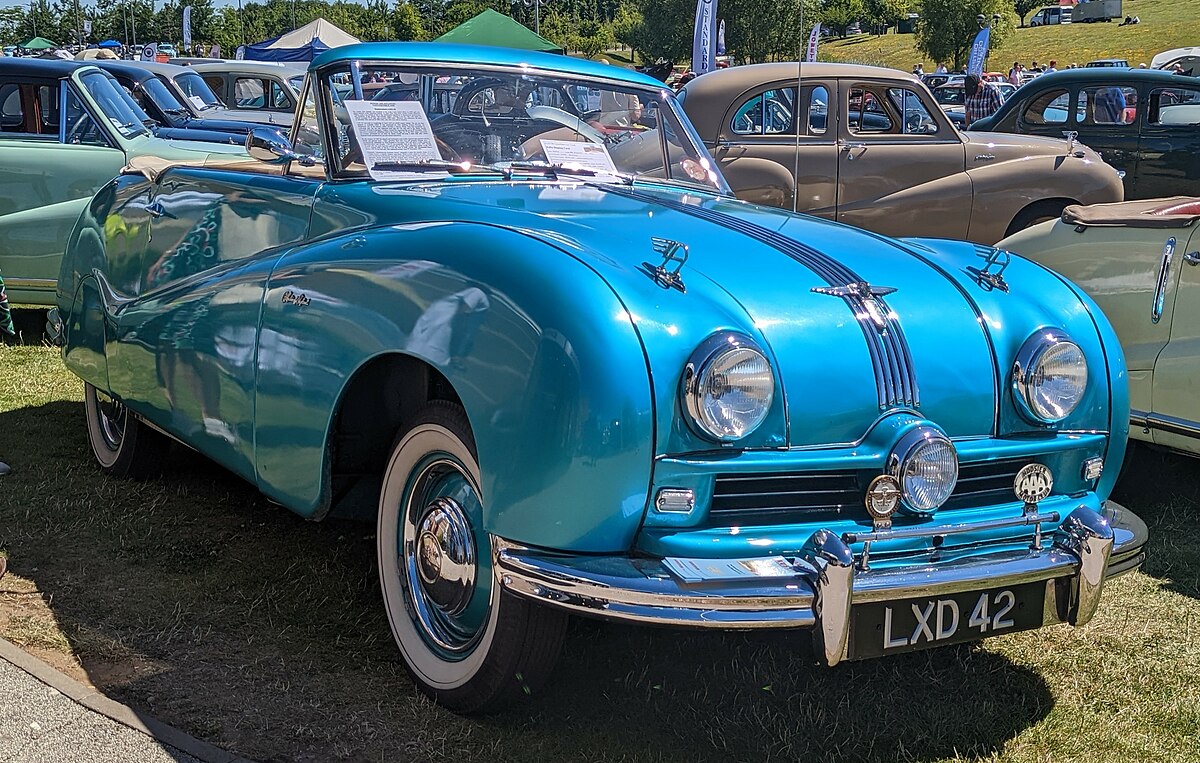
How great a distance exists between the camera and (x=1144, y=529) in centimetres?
302

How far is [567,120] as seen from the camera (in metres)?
4.04

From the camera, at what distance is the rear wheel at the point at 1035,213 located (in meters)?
9.17

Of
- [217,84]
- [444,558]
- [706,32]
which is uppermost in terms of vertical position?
[706,32]

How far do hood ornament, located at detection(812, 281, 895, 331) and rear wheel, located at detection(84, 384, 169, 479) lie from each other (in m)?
2.87

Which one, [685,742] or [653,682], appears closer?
[685,742]

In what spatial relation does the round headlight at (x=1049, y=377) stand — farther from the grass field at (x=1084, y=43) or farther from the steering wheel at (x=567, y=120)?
the grass field at (x=1084, y=43)

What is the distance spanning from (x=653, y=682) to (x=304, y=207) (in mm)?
1705

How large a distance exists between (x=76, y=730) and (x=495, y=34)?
72.9 feet

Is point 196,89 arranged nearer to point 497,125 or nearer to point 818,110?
point 818,110

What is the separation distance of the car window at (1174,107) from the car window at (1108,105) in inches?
6.1

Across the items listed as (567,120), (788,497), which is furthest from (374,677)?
(567,120)

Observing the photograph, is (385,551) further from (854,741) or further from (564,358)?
(854,741)

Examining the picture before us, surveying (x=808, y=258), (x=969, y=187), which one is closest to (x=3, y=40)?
(x=969, y=187)

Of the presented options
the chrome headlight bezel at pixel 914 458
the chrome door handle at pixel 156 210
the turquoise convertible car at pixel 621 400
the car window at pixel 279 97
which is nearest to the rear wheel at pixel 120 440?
the chrome door handle at pixel 156 210
